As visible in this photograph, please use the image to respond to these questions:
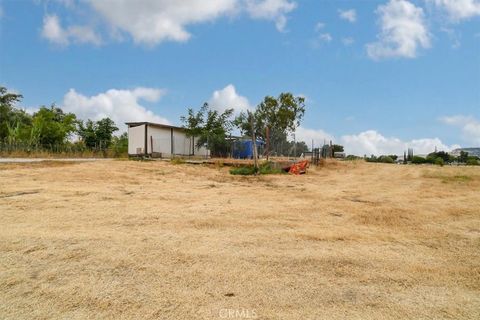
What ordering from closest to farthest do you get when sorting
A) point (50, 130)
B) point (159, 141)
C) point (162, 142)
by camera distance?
point (159, 141), point (162, 142), point (50, 130)

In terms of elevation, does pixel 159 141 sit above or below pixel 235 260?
above

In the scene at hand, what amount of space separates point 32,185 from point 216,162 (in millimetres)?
7958

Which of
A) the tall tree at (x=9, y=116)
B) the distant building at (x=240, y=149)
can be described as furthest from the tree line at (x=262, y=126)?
the tall tree at (x=9, y=116)

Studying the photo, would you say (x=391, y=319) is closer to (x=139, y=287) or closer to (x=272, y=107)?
(x=139, y=287)

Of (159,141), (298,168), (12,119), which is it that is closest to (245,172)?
(298,168)

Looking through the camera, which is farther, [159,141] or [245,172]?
[159,141]

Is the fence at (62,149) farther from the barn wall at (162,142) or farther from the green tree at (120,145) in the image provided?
the barn wall at (162,142)

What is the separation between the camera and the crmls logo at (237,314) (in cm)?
207

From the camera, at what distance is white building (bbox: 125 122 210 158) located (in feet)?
71.2

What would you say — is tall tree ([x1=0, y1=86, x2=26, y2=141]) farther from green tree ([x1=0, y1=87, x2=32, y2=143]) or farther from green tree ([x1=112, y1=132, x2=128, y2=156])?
green tree ([x1=112, y1=132, x2=128, y2=156])

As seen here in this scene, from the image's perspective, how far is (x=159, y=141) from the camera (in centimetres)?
2220

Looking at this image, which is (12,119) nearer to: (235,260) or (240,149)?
(240,149)

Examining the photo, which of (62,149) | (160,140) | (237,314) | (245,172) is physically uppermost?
(160,140)

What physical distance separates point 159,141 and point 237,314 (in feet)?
68.4
